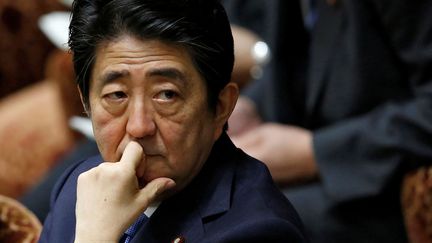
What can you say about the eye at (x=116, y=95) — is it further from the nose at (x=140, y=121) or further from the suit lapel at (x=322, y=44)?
the suit lapel at (x=322, y=44)

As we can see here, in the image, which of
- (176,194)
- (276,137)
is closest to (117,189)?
(176,194)

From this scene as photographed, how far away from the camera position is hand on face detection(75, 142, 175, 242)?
0.67 m

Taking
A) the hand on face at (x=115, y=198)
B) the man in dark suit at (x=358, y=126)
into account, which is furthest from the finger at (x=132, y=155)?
the man in dark suit at (x=358, y=126)

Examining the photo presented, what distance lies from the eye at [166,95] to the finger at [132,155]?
0.04 metres

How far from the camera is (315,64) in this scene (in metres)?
1.42

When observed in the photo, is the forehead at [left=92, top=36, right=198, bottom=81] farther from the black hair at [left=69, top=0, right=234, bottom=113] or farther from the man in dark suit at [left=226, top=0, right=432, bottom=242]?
the man in dark suit at [left=226, top=0, right=432, bottom=242]

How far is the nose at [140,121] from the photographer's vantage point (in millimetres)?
668

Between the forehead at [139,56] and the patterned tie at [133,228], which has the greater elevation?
the forehead at [139,56]

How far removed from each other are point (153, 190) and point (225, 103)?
0.10 metres

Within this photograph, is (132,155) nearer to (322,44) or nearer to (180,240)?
(180,240)

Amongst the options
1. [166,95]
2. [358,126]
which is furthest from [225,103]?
[358,126]

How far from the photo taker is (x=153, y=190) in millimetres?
680

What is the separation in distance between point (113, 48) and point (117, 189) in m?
0.11

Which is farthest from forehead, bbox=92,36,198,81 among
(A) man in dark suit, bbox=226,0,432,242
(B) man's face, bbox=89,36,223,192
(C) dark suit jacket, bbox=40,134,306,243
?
(A) man in dark suit, bbox=226,0,432,242
